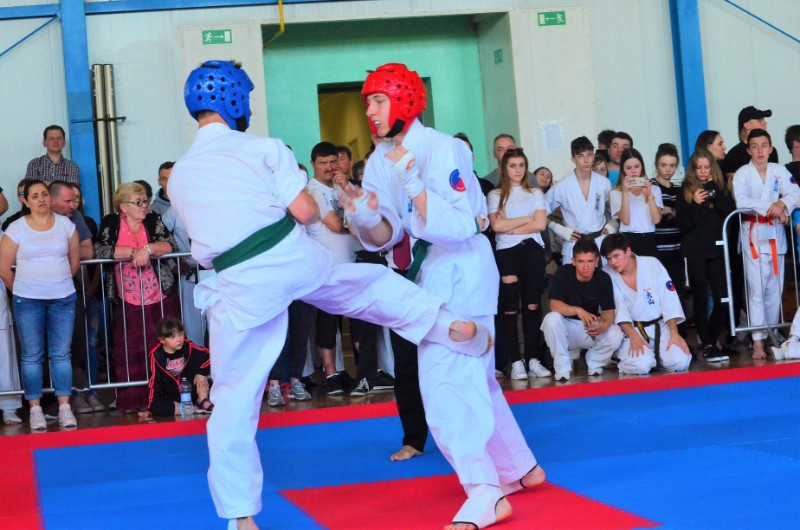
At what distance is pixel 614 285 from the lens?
7.73 metres

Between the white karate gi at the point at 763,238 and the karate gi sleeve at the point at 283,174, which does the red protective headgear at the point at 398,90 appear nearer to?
the karate gi sleeve at the point at 283,174

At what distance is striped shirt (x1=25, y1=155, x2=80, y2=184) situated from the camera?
31.8 ft

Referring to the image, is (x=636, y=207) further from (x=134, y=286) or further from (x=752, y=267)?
(x=134, y=286)

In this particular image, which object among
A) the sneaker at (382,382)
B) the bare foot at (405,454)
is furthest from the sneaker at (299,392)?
the bare foot at (405,454)

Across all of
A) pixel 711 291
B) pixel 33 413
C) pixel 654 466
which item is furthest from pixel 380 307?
pixel 711 291

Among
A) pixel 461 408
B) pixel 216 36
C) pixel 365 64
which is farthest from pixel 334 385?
pixel 365 64

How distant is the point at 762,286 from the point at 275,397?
3750mm

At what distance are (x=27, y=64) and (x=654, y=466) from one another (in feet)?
27.3

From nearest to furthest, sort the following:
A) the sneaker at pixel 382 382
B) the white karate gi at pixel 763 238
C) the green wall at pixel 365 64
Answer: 1. the sneaker at pixel 382 382
2. the white karate gi at pixel 763 238
3. the green wall at pixel 365 64

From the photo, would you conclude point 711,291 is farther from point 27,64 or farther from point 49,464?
point 27,64

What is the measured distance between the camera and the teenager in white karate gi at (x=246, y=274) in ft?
11.4

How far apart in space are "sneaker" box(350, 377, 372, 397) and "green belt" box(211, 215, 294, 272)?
13.0 ft

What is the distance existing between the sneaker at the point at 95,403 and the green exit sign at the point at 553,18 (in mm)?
6093

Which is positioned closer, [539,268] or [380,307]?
[380,307]
